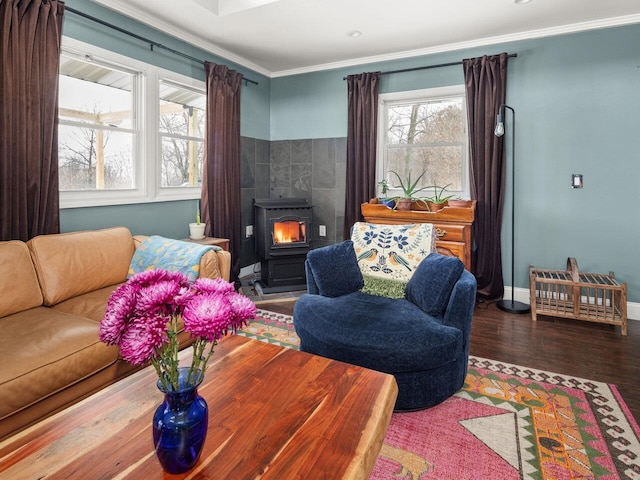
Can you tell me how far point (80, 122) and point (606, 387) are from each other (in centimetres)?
398

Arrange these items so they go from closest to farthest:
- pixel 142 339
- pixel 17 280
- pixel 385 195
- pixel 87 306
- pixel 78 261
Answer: pixel 142 339, pixel 17 280, pixel 87 306, pixel 78 261, pixel 385 195

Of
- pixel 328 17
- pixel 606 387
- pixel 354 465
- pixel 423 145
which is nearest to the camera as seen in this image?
pixel 354 465

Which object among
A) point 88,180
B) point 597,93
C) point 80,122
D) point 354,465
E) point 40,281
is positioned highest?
point 597,93

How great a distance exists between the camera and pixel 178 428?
3.04ft

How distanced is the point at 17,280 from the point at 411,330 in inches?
83.9

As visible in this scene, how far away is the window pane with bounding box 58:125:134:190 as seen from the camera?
2967 millimetres

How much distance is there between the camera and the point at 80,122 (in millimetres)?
3021

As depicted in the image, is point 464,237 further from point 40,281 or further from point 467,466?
point 40,281

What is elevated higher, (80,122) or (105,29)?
(105,29)

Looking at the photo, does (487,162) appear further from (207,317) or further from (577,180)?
(207,317)

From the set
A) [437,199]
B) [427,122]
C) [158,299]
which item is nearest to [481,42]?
[427,122]

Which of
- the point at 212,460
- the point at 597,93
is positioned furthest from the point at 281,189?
the point at 212,460

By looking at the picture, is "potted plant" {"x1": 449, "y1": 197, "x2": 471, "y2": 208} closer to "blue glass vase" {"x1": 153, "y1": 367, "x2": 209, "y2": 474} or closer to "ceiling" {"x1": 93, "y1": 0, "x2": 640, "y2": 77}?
"ceiling" {"x1": 93, "y1": 0, "x2": 640, "y2": 77}

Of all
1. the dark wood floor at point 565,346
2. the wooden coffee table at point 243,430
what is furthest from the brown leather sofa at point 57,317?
the dark wood floor at point 565,346
